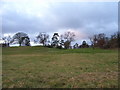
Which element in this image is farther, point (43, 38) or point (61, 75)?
point (43, 38)

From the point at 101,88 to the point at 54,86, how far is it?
126 cm

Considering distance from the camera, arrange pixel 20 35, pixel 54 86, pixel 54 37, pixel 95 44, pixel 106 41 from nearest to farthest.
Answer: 1. pixel 54 86
2. pixel 106 41
3. pixel 95 44
4. pixel 20 35
5. pixel 54 37

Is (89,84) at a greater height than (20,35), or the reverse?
(20,35)

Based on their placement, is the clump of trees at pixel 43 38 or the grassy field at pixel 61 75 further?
the clump of trees at pixel 43 38

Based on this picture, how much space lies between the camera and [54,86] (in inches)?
150

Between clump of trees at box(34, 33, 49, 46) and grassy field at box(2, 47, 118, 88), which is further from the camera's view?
clump of trees at box(34, 33, 49, 46)

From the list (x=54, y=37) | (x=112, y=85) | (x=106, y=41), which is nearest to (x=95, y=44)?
(x=106, y=41)

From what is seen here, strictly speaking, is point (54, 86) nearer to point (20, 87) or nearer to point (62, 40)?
point (20, 87)

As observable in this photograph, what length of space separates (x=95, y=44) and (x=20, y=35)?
1275 inches

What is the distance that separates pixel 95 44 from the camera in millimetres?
48719

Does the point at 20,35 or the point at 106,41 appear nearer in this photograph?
the point at 106,41

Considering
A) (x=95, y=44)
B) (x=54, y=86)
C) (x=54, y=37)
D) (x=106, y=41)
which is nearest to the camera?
(x=54, y=86)

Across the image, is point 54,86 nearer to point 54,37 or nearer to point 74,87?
point 74,87

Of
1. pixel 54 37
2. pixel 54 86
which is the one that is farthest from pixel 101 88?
pixel 54 37
